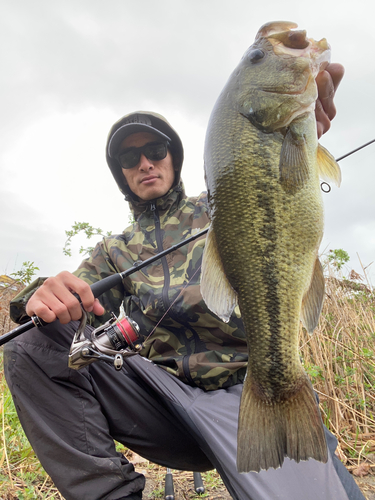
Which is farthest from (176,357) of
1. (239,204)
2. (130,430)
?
(239,204)

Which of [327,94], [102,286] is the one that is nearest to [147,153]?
[102,286]

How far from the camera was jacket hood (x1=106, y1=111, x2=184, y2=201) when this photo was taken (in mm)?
2980

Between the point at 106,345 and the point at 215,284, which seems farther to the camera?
the point at 106,345

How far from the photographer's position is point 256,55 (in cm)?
159

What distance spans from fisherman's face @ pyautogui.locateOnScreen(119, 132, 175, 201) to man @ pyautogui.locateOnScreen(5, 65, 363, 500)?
0.47m

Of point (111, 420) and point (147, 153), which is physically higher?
point (147, 153)

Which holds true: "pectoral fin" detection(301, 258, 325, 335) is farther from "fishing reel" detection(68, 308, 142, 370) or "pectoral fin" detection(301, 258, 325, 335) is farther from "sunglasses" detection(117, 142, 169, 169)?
"sunglasses" detection(117, 142, 169, 169)

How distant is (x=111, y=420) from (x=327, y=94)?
2.19 metres

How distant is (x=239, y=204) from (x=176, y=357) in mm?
1215

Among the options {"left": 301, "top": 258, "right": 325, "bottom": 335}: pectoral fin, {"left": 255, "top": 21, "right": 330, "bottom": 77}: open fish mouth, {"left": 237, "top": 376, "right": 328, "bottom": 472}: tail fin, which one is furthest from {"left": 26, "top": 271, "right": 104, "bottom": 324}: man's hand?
{"left": 255, "top": 21, "right": 330, "bottom": 77}: open fish mouth

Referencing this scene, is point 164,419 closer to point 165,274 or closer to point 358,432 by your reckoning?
point 165,274

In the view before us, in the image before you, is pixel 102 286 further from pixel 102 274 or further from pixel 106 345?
pixel 102 274

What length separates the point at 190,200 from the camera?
3.01m

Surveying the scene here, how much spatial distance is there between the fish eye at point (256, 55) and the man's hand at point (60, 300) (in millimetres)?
1429
